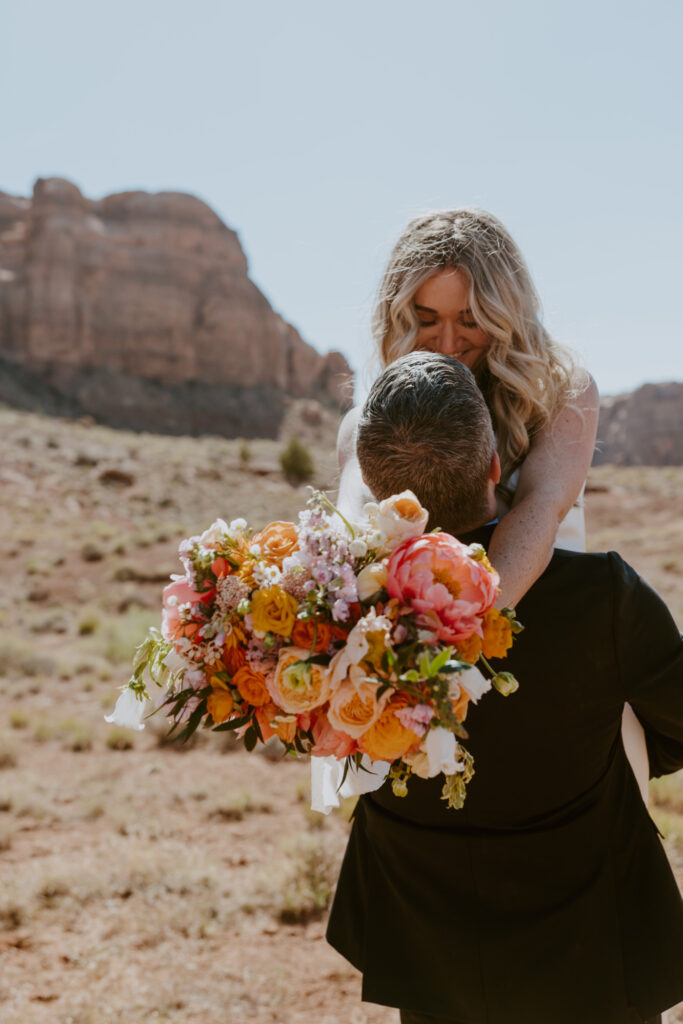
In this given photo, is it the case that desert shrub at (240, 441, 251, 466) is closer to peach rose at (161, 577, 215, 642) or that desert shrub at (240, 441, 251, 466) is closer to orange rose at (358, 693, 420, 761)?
peach rose at (161, 577, 215, 642)

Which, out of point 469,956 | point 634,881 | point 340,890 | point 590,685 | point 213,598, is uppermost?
point 213,598

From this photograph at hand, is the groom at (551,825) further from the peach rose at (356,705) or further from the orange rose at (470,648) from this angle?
the peach rose at (356,705)

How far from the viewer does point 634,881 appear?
1805mm

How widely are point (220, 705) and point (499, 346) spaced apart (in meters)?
1.59

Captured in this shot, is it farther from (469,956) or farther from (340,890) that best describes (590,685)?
(340,890)

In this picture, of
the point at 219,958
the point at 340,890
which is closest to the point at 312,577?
the point at 340,890

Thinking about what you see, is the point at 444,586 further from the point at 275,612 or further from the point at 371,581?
the point at 275,612

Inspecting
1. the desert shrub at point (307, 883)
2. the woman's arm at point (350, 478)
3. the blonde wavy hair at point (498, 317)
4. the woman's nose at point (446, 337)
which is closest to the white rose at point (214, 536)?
the woman's arm at point (350, 478)

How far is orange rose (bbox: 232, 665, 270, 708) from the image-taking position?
143 centimetres

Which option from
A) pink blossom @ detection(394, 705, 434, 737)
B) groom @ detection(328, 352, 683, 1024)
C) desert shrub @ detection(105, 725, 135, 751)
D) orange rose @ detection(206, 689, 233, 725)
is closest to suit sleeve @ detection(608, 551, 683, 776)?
groom @ detection(328, 352, 683, 1024)

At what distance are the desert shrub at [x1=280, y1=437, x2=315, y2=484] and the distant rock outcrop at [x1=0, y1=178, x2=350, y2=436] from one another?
77.8ft

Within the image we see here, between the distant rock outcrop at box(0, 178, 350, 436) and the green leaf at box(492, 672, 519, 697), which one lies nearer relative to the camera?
the green leaf at box(492, 672, 519, 697)

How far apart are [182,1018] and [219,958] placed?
581 millimetres

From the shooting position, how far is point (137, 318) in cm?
6266
